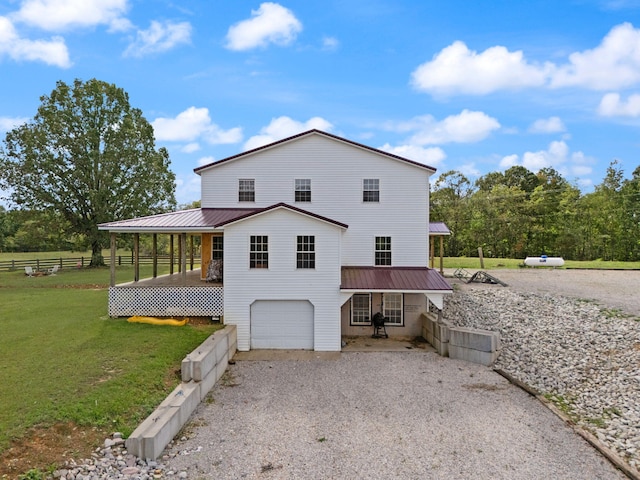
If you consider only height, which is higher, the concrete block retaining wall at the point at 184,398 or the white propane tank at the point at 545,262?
the white propane tank at the point at 545,262

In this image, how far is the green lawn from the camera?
7656 millimetres

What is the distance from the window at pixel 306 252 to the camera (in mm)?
14703

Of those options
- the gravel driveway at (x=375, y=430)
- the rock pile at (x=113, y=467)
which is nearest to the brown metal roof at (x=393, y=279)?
the gravel driveway at (x=375, y=430)

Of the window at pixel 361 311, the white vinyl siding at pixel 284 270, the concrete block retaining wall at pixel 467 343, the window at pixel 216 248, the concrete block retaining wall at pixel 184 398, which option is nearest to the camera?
the concrete block retaining wall at pixel 184 398

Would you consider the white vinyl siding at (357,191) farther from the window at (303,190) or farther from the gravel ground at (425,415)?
the gravel ground at (425,415)

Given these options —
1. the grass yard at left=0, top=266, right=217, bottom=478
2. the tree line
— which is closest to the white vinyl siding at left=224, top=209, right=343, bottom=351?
the grass yard at left=0, top=266, right=217, bottom=478

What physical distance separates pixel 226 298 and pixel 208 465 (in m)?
7.91

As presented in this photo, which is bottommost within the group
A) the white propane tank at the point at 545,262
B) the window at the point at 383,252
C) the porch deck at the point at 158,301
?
the porch deck at the point at 158,301

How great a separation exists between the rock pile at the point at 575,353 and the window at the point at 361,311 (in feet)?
13.5

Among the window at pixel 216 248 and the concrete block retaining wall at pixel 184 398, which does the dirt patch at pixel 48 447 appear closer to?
the concrete block retaining wall at pixel 184 398

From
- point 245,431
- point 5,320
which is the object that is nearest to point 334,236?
point 245,431

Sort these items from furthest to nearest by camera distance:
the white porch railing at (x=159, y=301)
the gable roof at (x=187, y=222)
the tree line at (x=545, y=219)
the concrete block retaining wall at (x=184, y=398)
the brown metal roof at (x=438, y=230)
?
the tree line at (x=545, y=219) → the brown metal roof at (x=438, y=230) → the white porch railing at (x=159, y=301) → the gable roof at (x=187, y=222) → the concrete block retaining wall at (x=184, y=398)

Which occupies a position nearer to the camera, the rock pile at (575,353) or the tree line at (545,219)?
the rock pile at (575,353)

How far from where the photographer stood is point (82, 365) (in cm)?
992
